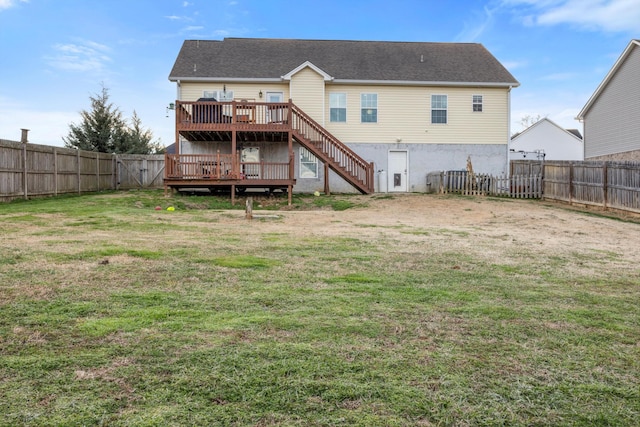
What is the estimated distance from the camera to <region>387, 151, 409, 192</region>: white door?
858 inches

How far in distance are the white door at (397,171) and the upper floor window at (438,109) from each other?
2.20 meters

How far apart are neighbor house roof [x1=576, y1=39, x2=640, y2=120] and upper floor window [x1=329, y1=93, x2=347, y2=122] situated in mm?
15025

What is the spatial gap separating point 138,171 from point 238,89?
7.78 metres

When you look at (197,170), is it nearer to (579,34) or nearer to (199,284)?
(199,284)

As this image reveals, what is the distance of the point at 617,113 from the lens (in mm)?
25406

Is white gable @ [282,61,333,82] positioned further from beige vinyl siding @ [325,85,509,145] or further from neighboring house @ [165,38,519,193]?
beige vinyl siding @ [325,85,509,145]

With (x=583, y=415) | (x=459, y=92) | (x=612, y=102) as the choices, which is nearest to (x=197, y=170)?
(x=459, y=92)

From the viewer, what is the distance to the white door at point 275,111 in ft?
60.2

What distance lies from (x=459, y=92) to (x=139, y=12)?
14585 millimetres

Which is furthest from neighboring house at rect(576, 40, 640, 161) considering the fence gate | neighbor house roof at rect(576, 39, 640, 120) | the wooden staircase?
the fence gate

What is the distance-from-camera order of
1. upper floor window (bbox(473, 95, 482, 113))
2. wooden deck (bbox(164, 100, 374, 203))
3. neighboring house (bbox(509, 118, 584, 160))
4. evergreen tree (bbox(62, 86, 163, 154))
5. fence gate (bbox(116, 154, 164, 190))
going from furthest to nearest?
neighboring house (bbox(509, 118, 584, 160)), evergreen tree (bbox(62, 86, 163, 154)), fence gate (bbox(116, 154, 164, 190)), upper floor window (bbox(473, 95, 482, 113)), wooden deck (bbox(164, 100, 374, 203))

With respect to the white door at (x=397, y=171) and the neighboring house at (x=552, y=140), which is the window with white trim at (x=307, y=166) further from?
the neighboring house at (x=552, y=140)

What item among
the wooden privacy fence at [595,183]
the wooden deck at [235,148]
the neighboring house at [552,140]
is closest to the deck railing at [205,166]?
the wooden deck at [235,148]

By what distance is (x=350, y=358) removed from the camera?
3154 mm
